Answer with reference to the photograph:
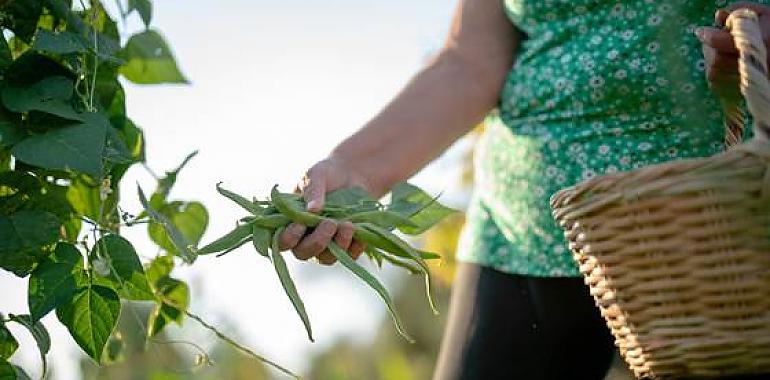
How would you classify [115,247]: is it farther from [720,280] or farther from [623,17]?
[623,17]

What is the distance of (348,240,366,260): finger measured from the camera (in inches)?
58.9

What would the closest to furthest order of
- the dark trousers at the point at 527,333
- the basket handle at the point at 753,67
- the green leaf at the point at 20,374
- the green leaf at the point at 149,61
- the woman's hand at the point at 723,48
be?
the basket handle at the point at 753,67 → the green leaf at the point at 20,374 → the woman's hand at the point at 723,48 → the green leaf at the point at 149,61 → the dark trousers at the point at 527,333

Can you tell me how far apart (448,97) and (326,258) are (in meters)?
0.48

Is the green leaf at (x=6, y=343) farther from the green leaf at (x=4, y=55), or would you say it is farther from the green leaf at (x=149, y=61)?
the green leaf at (x=149, y=61)

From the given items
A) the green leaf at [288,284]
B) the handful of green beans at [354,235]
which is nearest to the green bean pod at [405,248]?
the handful of green beans at [354,235]

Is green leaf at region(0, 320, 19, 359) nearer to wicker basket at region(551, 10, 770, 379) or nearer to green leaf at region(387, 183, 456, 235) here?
green leaf at region(387, 183, 456, 235)

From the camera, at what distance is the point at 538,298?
70.6 inches

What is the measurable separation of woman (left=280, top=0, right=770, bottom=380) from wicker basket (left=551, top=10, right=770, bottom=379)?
318 millimetres

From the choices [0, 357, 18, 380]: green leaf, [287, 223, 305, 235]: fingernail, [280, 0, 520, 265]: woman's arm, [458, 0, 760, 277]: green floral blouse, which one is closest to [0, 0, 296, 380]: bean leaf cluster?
[0, 357, 18, 380]: green leaf

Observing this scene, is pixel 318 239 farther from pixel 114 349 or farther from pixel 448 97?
pixel 448 97

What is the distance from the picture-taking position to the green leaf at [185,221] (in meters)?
1.65

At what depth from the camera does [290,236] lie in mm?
1461

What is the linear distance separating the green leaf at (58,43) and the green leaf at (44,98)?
0.03m

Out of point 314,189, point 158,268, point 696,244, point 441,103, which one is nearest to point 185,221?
point 158,268
